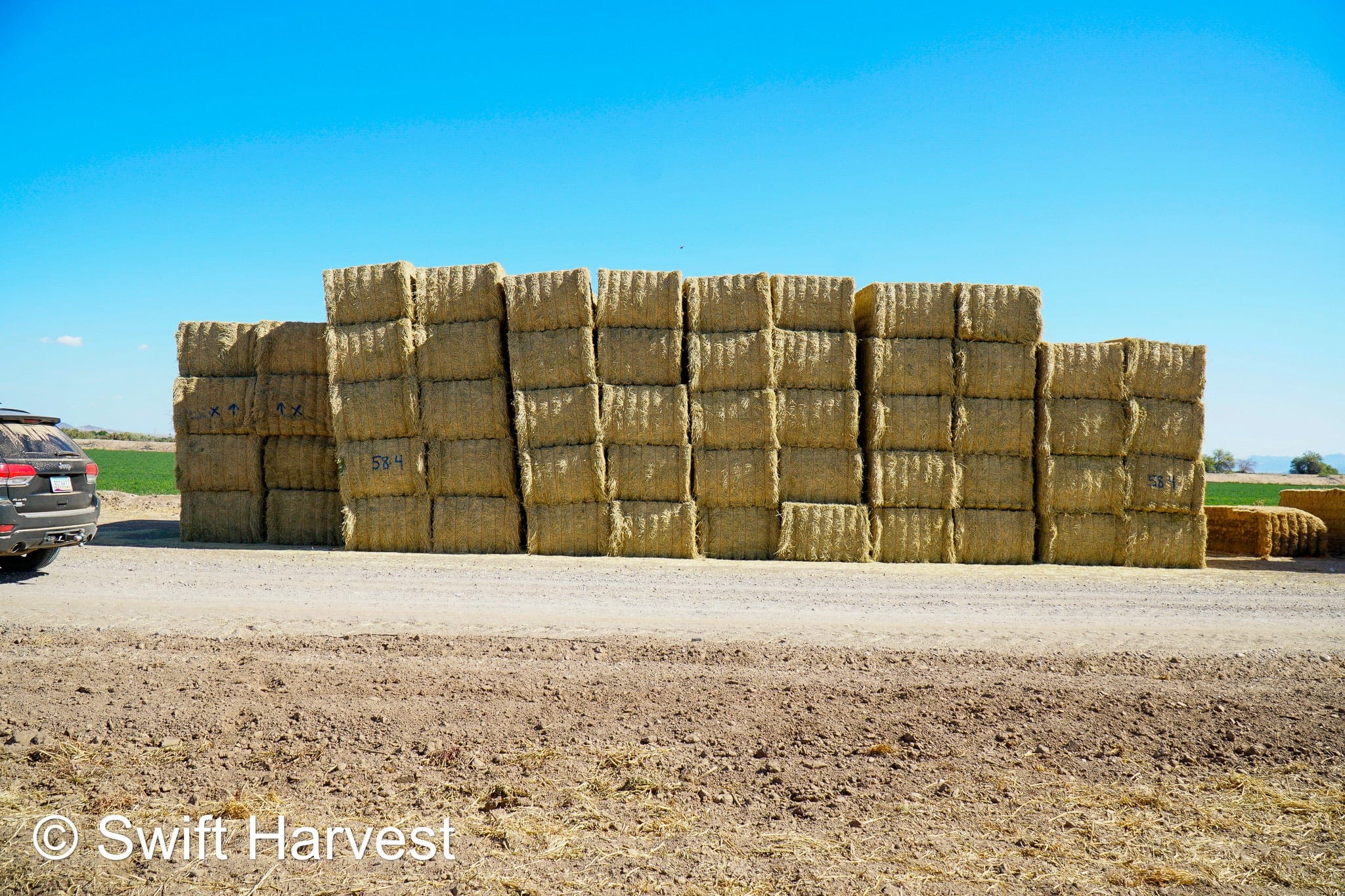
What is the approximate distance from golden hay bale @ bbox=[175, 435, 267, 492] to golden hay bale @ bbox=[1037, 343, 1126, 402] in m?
15.5

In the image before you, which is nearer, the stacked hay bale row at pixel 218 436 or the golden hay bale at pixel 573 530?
the golden hay bale at pixel 573 530

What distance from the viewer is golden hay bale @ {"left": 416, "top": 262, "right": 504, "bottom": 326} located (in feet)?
46.4

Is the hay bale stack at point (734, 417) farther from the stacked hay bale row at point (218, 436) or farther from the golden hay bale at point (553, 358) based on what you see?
the stacked hay bale row at point (218, 436)

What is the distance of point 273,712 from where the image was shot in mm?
5355

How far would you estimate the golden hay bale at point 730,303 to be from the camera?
13.9 m

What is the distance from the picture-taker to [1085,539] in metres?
14.1

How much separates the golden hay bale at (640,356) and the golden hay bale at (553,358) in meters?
0.25

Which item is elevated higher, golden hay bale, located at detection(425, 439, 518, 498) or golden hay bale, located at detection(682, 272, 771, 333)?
golden hay bale, located at detection(682, 272, 771, 333)

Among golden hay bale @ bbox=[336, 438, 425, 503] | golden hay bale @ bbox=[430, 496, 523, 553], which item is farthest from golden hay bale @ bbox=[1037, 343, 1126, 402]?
golden hay bale @ bbox=[336, 438, 425, 503]

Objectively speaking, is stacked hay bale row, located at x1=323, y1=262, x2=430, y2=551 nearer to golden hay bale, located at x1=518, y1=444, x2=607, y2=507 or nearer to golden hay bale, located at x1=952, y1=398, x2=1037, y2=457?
golden hay bale, located at x1=518, y1=444, x2=607, y2=507

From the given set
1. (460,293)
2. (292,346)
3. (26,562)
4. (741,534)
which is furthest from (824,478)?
(26,562)

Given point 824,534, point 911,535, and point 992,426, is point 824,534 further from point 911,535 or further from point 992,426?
point 992,426

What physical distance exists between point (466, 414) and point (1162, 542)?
524 inches

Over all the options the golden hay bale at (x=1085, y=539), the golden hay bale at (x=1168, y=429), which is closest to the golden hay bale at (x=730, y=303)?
the golden hay bale at (x=1085, y=539)
